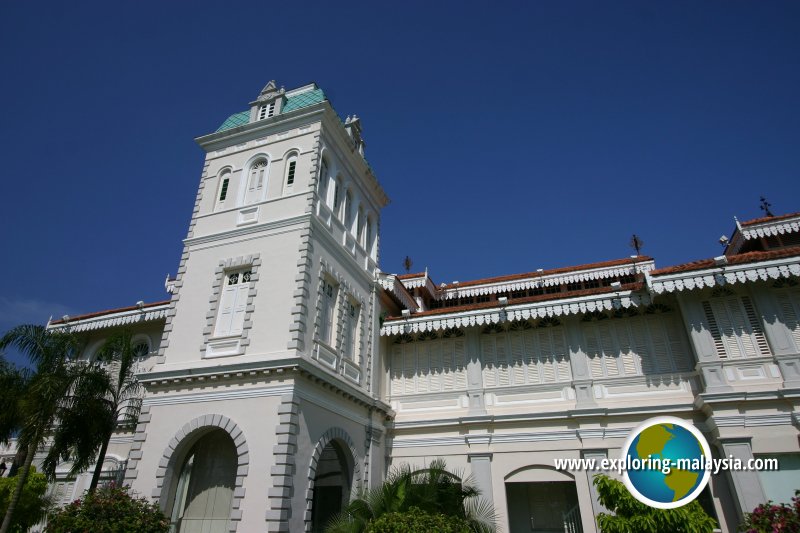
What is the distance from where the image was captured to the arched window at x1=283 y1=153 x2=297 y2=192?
1605cm

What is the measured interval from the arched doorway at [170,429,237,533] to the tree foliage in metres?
9.32

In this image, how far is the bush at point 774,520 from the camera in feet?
27.8

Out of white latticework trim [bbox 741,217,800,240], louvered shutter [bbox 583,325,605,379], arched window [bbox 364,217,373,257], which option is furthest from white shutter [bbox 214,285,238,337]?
white latticework trim [bbox 741,217,800,240]

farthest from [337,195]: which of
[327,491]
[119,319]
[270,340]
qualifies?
[119,319]

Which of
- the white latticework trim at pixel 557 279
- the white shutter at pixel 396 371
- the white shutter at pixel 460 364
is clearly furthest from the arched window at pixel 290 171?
the white latticework trim at pixel 557 279

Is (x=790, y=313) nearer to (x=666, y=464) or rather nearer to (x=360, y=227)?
(x=666, y=464)

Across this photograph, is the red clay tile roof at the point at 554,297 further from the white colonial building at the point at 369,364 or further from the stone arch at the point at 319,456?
the stone arch at the point at 319,456

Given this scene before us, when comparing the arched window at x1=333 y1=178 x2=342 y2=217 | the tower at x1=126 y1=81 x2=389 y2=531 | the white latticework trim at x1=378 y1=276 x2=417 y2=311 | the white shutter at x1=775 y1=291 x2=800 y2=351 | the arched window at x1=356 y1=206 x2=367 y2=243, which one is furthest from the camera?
the white latticework trim at x1=378 y1=276 x2=417 y2=311

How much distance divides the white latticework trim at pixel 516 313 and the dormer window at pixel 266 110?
29.2 feet

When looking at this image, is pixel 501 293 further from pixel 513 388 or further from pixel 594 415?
pixel 594 415

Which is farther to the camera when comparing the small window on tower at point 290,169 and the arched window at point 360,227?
the arched window at point 360,227

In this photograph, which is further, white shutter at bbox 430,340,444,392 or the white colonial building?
white shutter at bbox 430,340,444,392

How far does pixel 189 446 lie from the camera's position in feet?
43.0

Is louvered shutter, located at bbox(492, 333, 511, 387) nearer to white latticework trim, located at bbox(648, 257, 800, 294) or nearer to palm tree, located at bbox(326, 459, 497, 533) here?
palm tree, located at bbox(326, 459, 497, 533)
